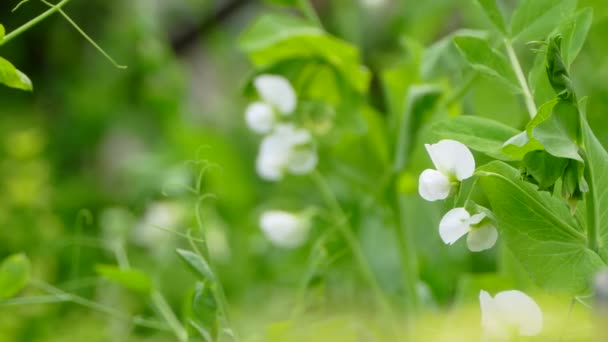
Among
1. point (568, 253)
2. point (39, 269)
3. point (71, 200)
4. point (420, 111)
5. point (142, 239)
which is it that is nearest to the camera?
point (568, 253)

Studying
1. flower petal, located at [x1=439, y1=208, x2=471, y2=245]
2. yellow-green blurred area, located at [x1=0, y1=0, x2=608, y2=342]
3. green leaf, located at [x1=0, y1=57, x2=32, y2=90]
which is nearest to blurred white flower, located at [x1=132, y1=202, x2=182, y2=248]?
yellow-green blurred area, located at [x1=0, y1=0, x2=608, y2=342]

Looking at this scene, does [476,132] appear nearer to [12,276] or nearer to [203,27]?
[12,276]

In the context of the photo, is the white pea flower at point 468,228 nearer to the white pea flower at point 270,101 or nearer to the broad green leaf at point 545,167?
the broad green leaf at point 545,167

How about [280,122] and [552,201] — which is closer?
[552,201]

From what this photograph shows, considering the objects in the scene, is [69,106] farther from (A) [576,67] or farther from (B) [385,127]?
(B) [385,127]

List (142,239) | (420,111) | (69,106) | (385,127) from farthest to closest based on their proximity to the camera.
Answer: (69,106) → (142,239) → (385,127) → (420,111)

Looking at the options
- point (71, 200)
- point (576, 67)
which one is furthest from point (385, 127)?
point (71, 200)

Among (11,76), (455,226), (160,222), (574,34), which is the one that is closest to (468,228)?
(455,226)
